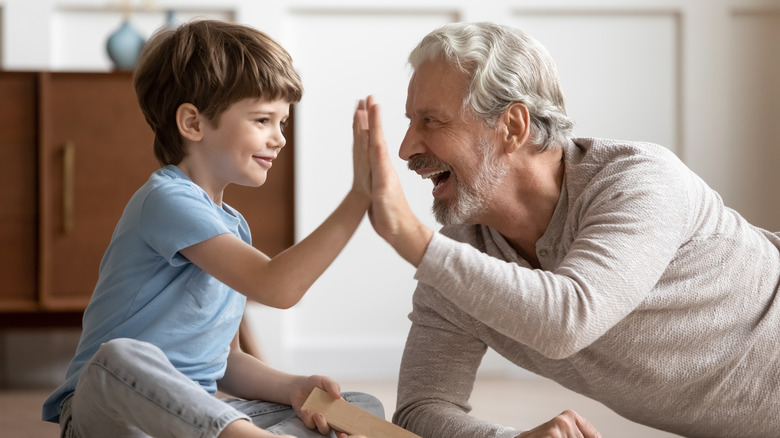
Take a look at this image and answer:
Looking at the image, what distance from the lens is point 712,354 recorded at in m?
1.75

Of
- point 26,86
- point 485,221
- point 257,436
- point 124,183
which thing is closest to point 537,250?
point 485,221

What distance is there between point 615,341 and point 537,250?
0.23m

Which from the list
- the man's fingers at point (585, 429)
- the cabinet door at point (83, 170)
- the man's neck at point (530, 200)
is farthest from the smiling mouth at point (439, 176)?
the cabinet door at point (83, 170)

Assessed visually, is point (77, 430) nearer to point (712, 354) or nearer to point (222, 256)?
point (222, 256)

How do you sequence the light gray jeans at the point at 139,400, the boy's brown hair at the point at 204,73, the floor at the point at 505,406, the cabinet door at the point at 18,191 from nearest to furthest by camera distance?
1. the light gray jeans at the point at 139,400
2. the boy's brown hair at the point at 204,73
3. the floor at the point at 505,406
4. the cabinet door at the point at 18,191

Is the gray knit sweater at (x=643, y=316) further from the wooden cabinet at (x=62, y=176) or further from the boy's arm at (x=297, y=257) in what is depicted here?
the wooden cabinet at (x=62, y=176)

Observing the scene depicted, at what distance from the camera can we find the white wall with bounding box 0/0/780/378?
4.14 m

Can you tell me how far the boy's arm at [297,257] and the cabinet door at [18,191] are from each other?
2.43m

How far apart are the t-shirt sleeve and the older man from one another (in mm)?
445

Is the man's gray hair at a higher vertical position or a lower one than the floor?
higher

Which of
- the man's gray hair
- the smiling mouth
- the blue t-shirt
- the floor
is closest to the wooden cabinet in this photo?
the floor

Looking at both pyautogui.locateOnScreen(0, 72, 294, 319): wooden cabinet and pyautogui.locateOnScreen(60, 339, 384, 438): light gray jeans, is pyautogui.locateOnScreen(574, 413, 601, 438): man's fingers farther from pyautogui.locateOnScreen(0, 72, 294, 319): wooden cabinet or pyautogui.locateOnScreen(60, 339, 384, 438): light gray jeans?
pyautogui.locateOnScreen(0, 72, 294, 319): wooden cabinet

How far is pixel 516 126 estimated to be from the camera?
1.78 meters

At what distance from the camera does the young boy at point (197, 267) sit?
1406 mm
